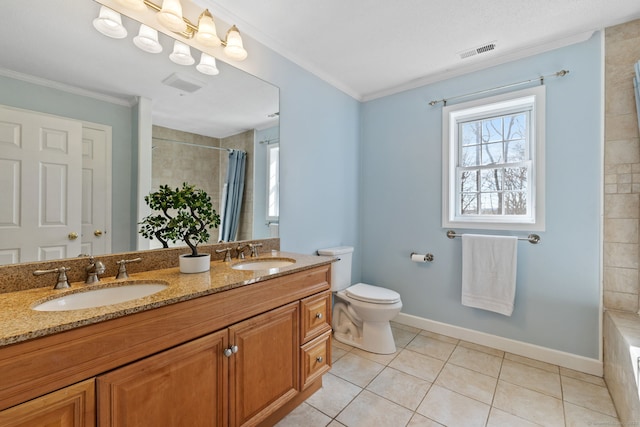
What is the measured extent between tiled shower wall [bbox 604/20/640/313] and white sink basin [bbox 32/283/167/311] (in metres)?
2.67

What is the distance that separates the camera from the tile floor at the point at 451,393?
151cm

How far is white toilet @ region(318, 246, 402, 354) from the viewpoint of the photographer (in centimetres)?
216

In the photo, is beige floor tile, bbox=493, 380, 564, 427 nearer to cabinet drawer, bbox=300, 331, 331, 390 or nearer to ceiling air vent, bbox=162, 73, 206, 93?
cabinet drawer, bbox=300, 331, 331, 390

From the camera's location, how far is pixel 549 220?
2045mm

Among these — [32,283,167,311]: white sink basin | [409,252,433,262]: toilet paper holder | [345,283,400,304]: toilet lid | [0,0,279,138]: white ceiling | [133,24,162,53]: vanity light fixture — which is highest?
[133,24,162,53]: vanity light fixture

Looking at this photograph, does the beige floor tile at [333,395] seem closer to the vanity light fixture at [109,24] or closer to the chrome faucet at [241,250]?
the chrome faucet at [241,250]

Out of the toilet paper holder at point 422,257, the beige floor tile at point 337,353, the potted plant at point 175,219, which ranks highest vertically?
the potted plant at point 175,219

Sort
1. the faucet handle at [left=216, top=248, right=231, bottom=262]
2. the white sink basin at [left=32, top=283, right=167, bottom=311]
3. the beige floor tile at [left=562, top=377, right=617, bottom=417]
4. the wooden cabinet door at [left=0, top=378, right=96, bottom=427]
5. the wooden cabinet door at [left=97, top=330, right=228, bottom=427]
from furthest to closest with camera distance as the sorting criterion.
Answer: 1. the faucet handle at [left=216, top=248, right=231, bottom=262]
2. the beige floor tile at [left=562, top=377, right=617, bottom=417]
3. the white sink basin at [left=32, top=283, right=167, bottom=311]
4. the wooden cabinet door at [left=97, top=330, right=228, bottom=427]
5. the wooden cabinet door at [left=0, top=378, right=96, bottom=427]

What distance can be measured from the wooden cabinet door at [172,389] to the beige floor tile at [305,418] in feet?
1.54

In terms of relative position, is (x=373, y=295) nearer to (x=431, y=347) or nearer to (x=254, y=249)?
(x=431, y=347)

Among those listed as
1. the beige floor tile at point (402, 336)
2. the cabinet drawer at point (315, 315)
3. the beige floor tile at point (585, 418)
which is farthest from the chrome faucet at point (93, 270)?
the beige floor tile at point (585, 418)

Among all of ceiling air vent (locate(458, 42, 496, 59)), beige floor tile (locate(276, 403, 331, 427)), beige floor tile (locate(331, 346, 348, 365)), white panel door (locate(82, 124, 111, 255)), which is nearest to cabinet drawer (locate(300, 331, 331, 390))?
beige floor tile (locate(276, 403, 331, 427))

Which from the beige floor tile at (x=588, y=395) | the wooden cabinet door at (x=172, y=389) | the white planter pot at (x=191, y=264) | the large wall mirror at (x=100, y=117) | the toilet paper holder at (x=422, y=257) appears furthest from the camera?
the toilet paper holder at (x=422, y=257)

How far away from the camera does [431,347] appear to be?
230 cm
